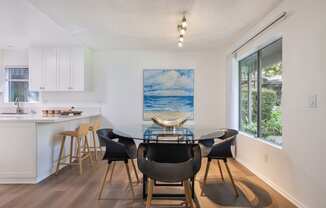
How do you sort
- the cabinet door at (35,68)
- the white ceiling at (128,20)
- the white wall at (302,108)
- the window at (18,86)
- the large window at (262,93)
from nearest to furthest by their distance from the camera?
the white wall at (302,108) < the white ceiling at (128,20) < the large window at (262,93) < the cabinet door at (35,68) < the window at (18,86)

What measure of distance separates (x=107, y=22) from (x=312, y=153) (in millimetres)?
3227

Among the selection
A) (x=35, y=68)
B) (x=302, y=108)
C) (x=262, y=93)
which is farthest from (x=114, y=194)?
(x=35, y=68)

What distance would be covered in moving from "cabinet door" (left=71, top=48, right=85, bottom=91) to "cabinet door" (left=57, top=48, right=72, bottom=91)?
94 millimetres

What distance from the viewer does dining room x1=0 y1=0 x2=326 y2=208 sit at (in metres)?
2.96

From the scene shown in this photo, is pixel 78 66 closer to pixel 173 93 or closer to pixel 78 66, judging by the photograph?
pixel 78 66

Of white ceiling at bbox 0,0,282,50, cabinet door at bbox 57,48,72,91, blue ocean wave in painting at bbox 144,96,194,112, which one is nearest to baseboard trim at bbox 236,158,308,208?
blue ocean wave in painting at bbox 144,96,194,112

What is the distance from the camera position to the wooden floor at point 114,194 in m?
3.14

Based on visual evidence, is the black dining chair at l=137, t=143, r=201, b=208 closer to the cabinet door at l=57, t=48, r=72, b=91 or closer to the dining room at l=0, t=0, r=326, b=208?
the dining room at l=0, t=0, r=326, b=208

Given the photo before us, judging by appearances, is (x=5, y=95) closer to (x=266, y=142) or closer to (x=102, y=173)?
(x=102, y=173)

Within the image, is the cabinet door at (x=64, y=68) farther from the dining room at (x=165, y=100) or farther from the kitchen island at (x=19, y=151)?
the kitchen island at (x=19, y=151)

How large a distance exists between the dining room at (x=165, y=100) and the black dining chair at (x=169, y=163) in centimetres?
1

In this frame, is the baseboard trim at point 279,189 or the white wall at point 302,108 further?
the baseboard trim at point 279,189

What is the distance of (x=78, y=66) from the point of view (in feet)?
19.8

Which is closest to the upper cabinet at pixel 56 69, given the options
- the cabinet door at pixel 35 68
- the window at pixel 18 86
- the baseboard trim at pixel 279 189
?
the cabinet door at pixel 35 68
